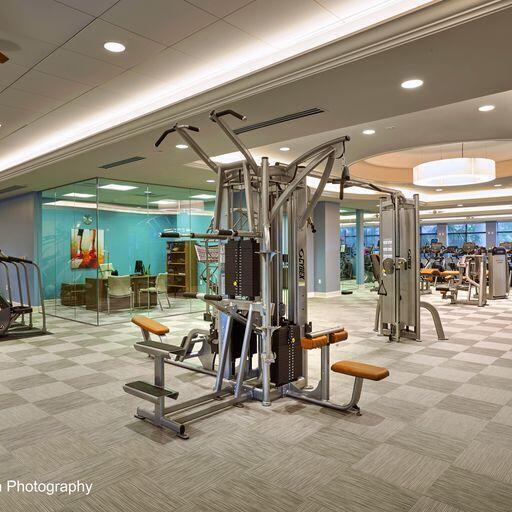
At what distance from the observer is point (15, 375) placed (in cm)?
465

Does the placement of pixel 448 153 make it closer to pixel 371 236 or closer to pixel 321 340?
pixel 321 340

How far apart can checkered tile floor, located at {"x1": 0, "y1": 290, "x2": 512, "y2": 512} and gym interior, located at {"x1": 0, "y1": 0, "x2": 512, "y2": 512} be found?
0.02 metres

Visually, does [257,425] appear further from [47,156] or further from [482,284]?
[482,284]

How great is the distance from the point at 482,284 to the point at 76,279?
9.05m

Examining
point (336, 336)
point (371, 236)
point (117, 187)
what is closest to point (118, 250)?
point (117, 187)

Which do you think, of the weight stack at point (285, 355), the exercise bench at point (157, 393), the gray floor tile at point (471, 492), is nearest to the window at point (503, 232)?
the weight stack at point (285, 355)

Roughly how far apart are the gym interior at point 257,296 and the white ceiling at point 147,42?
0.02 m

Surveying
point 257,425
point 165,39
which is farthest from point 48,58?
point 257,425

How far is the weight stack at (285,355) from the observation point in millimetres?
3771

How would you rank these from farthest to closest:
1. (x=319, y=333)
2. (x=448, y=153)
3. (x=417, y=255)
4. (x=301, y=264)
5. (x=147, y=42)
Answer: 1. (x=448, y=153)
2. (x=417, y=255)
3. (x=301, y=264)
4. (x=319, y=333)
5. (x=147, y=42)

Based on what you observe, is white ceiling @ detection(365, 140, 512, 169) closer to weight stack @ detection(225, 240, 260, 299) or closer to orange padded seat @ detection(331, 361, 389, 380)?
weight stack @ detection(225, 240, 260, 299)

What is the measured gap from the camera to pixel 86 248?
830 cm

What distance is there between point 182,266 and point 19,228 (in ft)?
13.1

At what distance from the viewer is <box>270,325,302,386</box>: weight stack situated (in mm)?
3771
